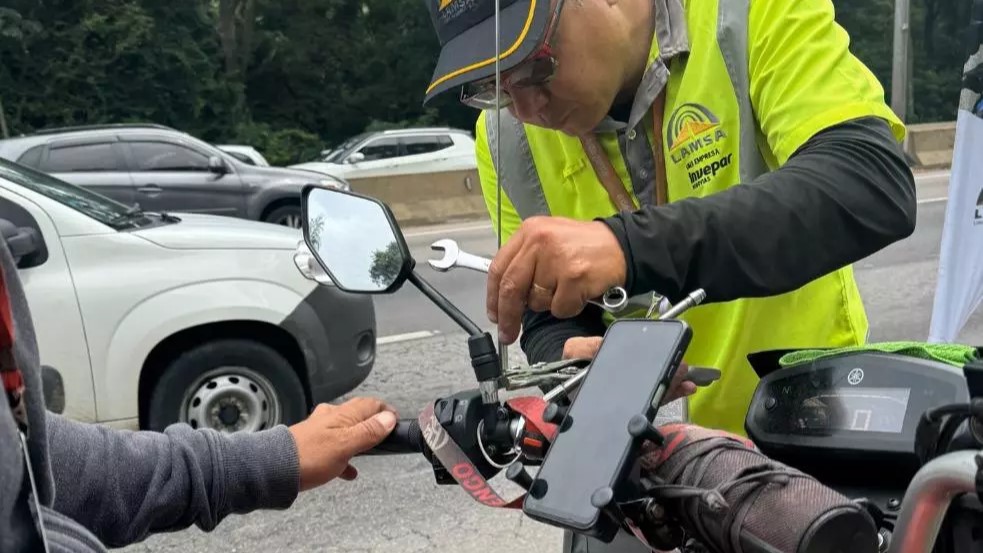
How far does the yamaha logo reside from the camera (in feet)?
3.92

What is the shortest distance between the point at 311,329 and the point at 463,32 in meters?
3.85

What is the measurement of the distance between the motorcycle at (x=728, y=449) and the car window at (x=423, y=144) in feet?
60.5

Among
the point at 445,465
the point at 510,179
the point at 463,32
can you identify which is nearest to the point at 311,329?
the point at 510,179

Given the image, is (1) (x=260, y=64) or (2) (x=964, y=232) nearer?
(2) (x=964, y=232)

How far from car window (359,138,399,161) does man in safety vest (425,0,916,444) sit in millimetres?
17589

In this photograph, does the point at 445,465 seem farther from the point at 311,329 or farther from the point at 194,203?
the point at 194,203

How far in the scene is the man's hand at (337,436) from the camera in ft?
5.27

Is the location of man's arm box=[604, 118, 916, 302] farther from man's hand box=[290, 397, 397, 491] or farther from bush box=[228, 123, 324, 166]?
bush box=[228, 123, 324, 166]

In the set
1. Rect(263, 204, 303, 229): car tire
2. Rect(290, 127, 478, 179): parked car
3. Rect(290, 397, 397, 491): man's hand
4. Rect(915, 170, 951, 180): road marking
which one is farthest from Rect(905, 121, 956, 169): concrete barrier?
Rect(290, 397, 397, 491): man's hand

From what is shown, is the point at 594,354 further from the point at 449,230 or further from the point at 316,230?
the point at 449,230

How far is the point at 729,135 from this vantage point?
5.83 feet

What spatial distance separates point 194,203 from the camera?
42.1ft

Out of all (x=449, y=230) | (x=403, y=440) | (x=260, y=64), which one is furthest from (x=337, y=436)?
(x=260, y=64)

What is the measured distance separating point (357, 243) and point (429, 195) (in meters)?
16.3
